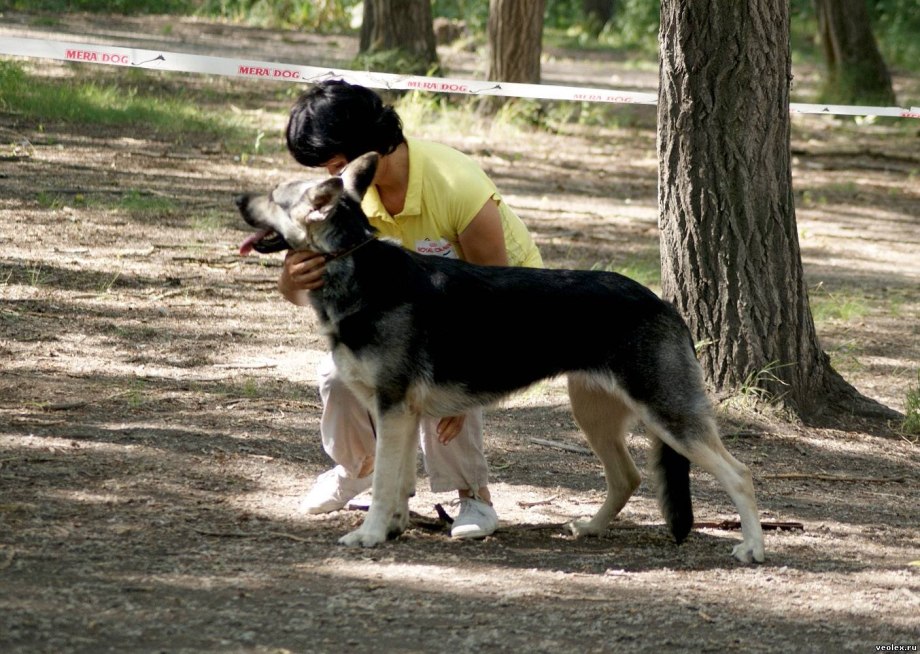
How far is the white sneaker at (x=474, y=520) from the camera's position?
531cm

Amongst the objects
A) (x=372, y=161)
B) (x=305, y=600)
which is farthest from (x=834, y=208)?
(x=305, y=600)

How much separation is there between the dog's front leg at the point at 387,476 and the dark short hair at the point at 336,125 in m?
1.13

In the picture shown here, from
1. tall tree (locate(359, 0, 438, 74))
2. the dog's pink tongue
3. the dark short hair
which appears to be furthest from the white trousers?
tall tree (locate(359, 0, 438, 74))

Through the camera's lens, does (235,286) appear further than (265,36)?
No

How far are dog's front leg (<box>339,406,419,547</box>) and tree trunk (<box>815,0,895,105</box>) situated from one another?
1688cm

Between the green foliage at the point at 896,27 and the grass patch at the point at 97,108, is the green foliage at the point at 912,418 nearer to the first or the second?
the grass patch at the point at 97,108

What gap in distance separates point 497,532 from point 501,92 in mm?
6745

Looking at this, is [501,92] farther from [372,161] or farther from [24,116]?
[372,161]

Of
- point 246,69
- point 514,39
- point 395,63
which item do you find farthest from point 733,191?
point 395,63

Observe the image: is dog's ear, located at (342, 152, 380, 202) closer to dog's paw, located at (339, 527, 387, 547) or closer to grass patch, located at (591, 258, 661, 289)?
dog's paw, located at (339, 527, 387, 547)

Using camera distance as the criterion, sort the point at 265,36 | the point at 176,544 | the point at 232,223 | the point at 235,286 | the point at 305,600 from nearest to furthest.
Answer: the point at 305,600
the point at 176,544
the point at 235,286
the point at 232,223
the point at 265,36

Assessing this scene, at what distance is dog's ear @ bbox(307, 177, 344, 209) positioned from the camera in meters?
4.76

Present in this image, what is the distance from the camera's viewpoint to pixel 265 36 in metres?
25.3

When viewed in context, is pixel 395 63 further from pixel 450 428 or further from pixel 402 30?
pixel 450 428
